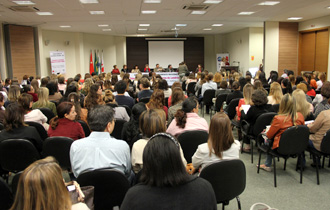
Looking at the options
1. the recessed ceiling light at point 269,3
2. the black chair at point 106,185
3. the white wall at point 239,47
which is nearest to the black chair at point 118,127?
the black chair at point 106,185

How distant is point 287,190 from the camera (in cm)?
365

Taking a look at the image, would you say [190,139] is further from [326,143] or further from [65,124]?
[326,143]

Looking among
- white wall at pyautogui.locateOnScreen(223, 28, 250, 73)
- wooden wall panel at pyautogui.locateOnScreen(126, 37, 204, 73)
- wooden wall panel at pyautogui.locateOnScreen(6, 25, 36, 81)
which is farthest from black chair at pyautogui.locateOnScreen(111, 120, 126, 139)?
wooden wall panel at pyautogui.locateOnScreen(126, 37, 204, 73)

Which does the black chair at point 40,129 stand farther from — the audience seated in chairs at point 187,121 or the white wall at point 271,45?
the white wall at point 271,45

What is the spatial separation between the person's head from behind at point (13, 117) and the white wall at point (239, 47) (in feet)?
46.9

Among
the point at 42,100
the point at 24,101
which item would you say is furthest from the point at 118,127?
the point at 42,100

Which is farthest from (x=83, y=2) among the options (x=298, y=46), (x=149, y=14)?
(x=298, y=46)

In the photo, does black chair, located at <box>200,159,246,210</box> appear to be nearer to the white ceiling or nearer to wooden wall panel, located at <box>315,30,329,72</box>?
the white ceiling

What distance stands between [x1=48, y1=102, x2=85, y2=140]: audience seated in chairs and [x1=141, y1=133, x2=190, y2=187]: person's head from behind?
225 cm

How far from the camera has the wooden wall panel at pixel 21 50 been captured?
12453 millimetres

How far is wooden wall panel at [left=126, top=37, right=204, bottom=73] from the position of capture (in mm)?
20516

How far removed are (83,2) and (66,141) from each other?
20.0ft

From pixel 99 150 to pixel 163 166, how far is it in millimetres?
1040

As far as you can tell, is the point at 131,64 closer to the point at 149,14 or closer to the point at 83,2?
the point at 149,14
